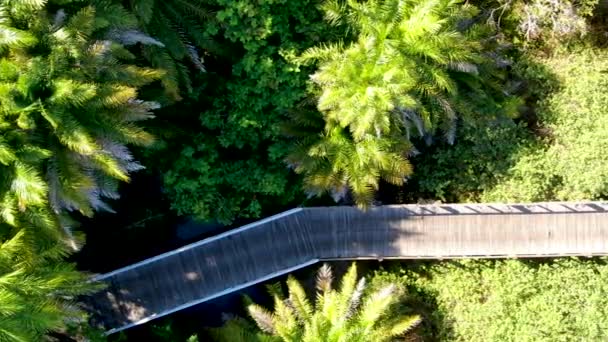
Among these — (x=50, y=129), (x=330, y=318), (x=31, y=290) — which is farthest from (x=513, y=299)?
(x=50, y=129)

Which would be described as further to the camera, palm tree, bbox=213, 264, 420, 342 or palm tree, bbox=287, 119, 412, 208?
palm tree, bbox=213, 264, 420, 342

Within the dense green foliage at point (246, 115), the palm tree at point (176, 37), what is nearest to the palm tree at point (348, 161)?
the dense green foliage at point (246, 115)

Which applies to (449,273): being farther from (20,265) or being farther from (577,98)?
(20,265)

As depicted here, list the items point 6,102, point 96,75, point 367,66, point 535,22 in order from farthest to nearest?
1. point 535,22
2. point 367,66
3. point 96,75
4. point 6,102

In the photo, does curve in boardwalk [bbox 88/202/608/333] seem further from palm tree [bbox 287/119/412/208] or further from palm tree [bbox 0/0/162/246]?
palm tree [bbox 0/0/162/246]

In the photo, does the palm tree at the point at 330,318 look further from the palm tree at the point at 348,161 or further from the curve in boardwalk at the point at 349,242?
the palm tree at the point at 348,161

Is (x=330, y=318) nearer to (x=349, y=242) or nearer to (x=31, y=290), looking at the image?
(x=349, y=242)

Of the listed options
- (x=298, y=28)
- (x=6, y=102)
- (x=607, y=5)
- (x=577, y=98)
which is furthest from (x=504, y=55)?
(x=6, y=102)

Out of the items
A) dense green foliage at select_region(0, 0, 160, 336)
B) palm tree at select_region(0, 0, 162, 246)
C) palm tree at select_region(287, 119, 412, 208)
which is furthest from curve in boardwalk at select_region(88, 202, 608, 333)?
palm tree at select_region(0, 0, 162, 246)
